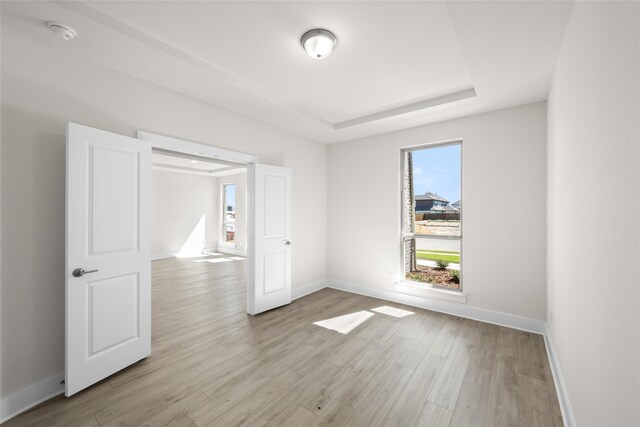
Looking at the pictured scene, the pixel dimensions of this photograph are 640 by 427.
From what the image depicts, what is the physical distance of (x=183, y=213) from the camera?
28.4 ft

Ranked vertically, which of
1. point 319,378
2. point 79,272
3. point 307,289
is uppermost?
point 79,272

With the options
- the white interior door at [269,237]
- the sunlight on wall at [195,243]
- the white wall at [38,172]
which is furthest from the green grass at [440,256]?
the sunlight on wall at [195,243]

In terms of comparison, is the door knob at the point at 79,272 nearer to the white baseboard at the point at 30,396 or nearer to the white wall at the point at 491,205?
the white baseboard at the point at 30,396

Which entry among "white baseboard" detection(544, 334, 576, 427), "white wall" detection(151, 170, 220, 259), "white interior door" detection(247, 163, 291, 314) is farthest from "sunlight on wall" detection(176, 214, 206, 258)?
"white baseboard" detection(544, 334, 576, 427)

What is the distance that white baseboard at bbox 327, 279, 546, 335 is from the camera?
3.15m

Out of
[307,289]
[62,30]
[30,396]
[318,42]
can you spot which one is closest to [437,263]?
[307,289]

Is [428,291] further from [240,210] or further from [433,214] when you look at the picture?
[240,210]

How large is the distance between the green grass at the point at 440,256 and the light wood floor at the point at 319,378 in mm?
811

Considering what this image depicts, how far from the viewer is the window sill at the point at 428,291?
365 cm

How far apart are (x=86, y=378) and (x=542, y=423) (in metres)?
3.45

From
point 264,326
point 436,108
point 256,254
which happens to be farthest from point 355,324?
point 436,108

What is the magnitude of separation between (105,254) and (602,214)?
330cm

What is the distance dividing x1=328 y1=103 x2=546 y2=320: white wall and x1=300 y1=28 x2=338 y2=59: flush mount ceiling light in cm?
237

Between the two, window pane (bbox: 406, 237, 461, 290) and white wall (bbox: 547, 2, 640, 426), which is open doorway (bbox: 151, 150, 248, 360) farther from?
white wall (bbox: 547, 2, 640, 426)
